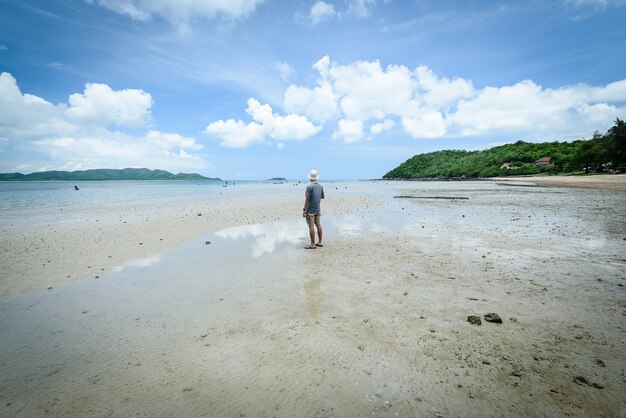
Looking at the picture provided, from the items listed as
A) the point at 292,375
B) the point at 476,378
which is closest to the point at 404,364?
the point at 476,378

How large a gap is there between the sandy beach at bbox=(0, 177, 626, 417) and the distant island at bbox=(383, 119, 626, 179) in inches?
3470

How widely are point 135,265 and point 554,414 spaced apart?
34.1 ft

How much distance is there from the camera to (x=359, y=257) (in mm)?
9594

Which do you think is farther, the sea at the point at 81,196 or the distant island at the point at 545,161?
the distant island at the point at 545,161

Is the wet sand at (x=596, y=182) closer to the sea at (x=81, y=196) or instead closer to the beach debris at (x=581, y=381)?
the beach debris at (x=581, y=381)

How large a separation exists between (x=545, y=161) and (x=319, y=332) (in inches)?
5488

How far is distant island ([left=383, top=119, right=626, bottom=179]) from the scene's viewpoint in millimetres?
70500

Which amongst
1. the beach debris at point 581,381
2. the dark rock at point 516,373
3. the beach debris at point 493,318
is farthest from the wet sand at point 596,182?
the dark rock at point 516,373

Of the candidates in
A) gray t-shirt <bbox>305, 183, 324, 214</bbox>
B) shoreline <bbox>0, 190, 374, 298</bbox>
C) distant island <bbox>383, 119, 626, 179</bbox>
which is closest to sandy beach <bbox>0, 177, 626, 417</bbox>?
shoreline <bbox>0, 190, 374, 298</bbox>

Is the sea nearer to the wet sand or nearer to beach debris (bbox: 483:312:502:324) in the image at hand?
beach debris (bbox: 483:312:502:324)

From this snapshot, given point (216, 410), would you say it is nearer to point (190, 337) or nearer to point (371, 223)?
point (190, 337)

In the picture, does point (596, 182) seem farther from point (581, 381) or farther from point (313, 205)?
point (581, 381)

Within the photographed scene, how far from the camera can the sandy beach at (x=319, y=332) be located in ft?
11.3

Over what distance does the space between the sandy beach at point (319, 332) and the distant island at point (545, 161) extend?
88149 mm
